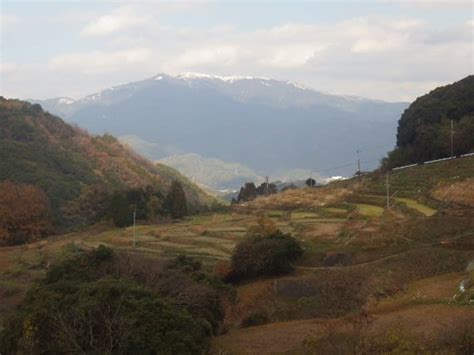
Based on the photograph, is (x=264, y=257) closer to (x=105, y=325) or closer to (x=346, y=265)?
(x=346, y=265)

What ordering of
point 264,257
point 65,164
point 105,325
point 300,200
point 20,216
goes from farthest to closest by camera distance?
point 65,164, point 20,216, point 300,200, point 264,257, point 105,325

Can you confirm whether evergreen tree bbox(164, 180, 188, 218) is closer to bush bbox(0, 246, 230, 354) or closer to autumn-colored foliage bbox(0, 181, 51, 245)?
autumn-colored foliage bbox(0, 181, 51, 245)

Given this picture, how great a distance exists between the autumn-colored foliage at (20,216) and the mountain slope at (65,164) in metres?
4.36

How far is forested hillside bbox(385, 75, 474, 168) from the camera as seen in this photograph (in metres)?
51.2

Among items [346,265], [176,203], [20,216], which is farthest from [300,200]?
[20,216]

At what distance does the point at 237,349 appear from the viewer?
573 inches

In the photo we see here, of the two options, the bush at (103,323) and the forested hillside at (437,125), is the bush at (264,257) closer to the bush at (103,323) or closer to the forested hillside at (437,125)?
the bush at (103,323)

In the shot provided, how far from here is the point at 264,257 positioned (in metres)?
26.2

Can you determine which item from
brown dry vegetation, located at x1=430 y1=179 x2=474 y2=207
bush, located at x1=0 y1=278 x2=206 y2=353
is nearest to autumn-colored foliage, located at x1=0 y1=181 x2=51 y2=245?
brown dry vegetation, located at x1=430 y1=179 x2=474 y2=207

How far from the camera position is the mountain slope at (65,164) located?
67062 millimetres

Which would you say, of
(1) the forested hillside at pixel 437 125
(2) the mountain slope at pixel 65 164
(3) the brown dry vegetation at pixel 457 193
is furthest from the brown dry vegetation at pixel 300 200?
(2) the mountain slope at pixel 65 164

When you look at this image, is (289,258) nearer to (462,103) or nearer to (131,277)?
(131,277)

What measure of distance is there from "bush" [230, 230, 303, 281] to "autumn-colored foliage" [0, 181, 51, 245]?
27.1 meters

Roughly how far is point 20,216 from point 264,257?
29642 millimetres
